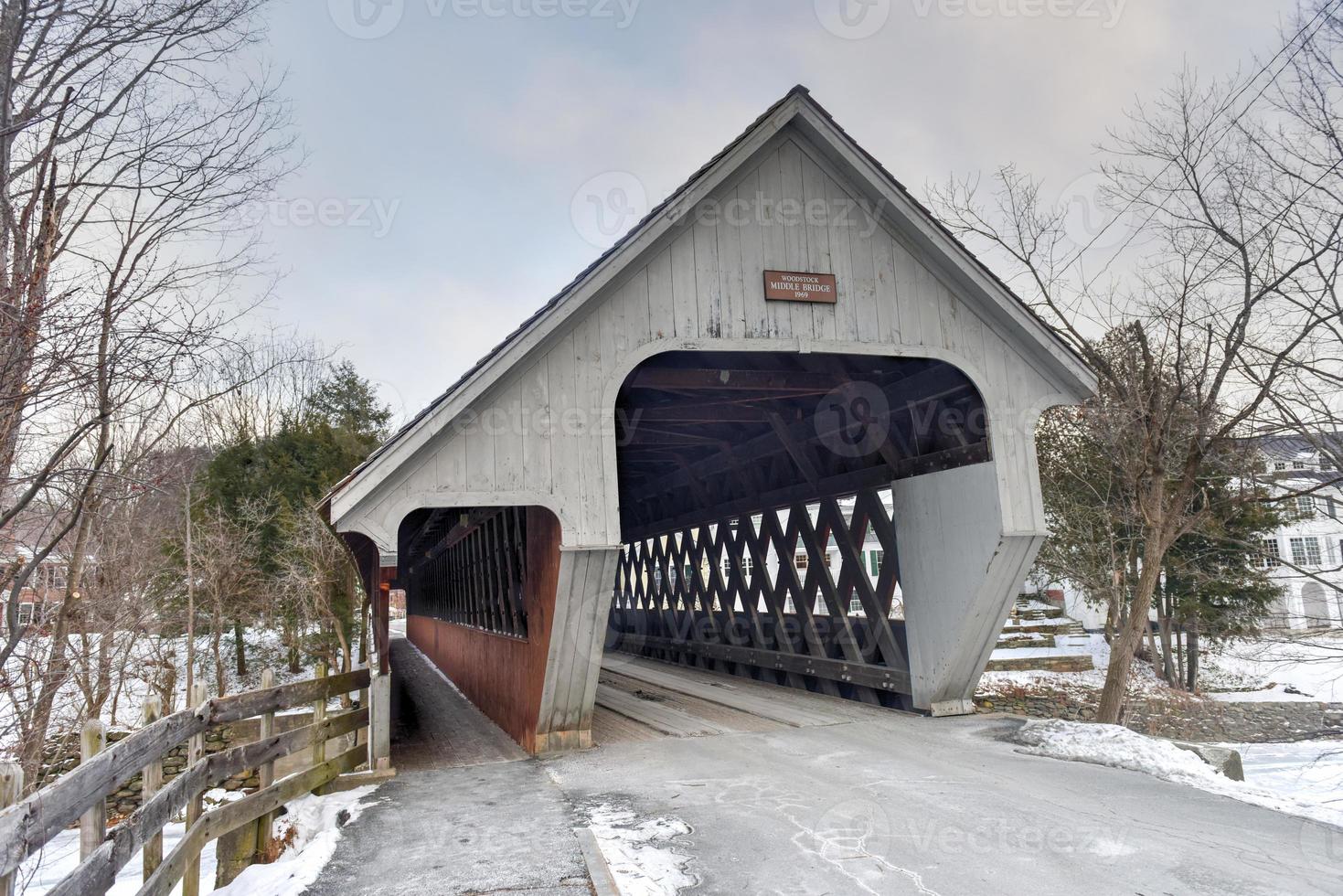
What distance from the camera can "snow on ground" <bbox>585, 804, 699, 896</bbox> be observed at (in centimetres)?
353

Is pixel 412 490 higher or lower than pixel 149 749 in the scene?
higher

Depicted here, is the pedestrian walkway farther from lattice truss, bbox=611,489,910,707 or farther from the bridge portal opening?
lattice truss, bbox=611,489,910,707

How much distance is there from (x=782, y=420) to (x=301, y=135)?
5132mm

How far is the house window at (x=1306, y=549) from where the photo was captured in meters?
30.2

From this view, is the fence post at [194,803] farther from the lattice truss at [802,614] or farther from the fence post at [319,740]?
the lattice truss at [802,614]

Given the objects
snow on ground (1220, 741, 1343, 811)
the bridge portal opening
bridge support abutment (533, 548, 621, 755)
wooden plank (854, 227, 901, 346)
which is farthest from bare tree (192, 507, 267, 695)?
snow on ground (1220, 741, 1343, 811)

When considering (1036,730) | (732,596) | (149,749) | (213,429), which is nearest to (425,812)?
(149,749)

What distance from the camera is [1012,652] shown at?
19.1 m

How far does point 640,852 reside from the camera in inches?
155

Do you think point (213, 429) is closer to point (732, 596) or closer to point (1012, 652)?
point (732, 596)

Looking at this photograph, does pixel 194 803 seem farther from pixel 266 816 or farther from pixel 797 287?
pixel 797 287

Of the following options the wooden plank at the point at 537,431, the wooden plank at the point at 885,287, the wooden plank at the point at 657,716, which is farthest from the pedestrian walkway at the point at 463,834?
the wooden plank at the point at 885,287

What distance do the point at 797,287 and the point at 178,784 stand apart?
495 centimetres

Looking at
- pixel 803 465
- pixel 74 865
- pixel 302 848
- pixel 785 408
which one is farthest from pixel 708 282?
pixel 74 865
